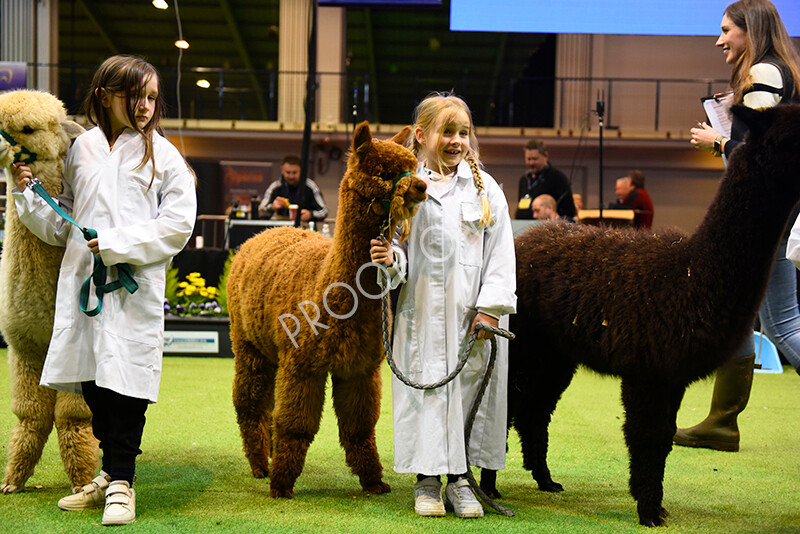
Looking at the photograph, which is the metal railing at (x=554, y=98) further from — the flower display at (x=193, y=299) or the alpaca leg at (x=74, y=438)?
the alpaca leg at (x=74, y=438)

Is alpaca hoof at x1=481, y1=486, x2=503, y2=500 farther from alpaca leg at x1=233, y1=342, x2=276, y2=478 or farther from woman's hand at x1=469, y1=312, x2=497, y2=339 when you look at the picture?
alpaca leg at x1=233, y1=342, x2=276, y2=478

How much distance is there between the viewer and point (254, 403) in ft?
10.3

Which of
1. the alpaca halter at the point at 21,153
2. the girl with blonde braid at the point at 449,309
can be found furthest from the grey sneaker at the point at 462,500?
the alpaca halter at the point at 21,153

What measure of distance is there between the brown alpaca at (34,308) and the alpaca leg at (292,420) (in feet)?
2.19

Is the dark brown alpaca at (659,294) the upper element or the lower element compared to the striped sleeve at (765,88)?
lower

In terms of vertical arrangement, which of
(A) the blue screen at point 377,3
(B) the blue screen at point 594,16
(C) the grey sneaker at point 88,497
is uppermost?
(A) the blue screen at point 377,3

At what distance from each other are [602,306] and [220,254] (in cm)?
547

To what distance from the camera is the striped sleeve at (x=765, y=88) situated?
9.10 ft

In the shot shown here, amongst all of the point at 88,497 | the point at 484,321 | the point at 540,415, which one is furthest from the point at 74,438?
the point at 540,415

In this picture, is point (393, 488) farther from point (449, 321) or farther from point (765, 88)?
point (765, 88)

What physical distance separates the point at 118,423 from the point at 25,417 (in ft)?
1.51

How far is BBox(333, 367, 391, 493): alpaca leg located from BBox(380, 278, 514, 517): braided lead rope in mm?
215

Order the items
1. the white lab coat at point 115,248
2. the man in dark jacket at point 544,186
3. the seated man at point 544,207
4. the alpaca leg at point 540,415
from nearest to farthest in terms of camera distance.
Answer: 1. the white lab coat at point 115,248
2. the alpaca leg at point 540,415
3. the seated man at point 544,207
4. the man in dark jacket at point 544,186

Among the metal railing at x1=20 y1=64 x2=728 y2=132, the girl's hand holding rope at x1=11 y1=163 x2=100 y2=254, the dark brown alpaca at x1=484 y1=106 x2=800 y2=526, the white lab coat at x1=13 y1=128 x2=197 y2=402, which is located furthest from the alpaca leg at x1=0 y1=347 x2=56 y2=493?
the metal railing at x1=20 y1=64 x2=728 y2=132
